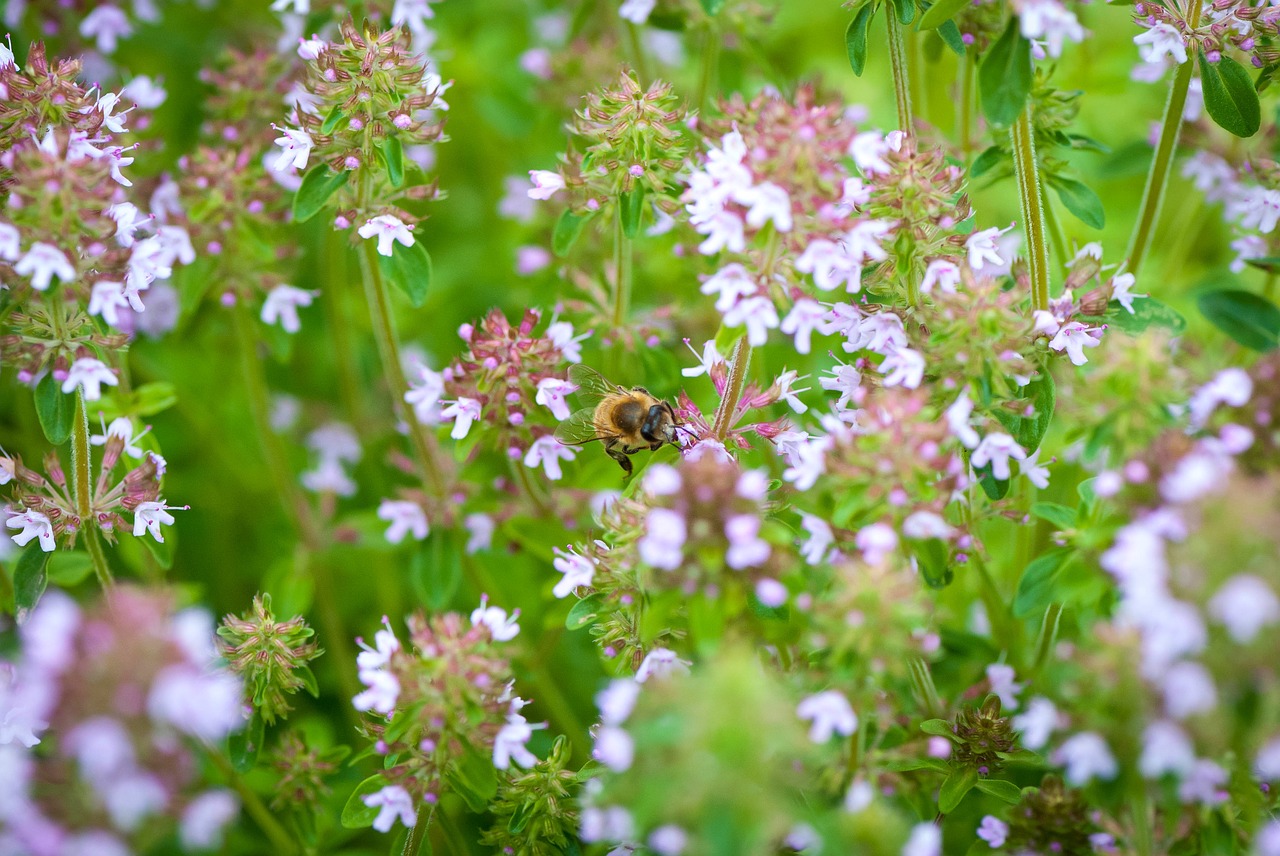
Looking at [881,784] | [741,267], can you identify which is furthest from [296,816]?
[741,267]

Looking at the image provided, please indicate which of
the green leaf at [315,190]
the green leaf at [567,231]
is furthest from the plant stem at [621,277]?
the green leaf at [315,190]

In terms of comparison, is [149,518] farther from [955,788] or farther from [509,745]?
[955,788]

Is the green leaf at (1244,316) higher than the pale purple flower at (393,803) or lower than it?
higher

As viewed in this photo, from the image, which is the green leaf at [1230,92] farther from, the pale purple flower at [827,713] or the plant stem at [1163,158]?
the pale purple flower at [827,713]

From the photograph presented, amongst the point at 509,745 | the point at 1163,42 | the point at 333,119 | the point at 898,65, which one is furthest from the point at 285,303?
the point at 1163,42

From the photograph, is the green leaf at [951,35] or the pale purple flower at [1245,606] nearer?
the pale purple flower at [1245,606]

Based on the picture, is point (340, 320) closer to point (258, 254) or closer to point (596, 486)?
point (258, 254)
